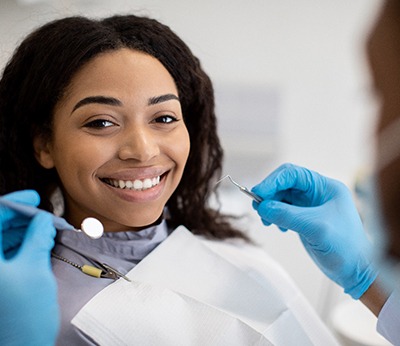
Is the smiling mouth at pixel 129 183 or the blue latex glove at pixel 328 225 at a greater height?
the smiling mouth at pixel 129 183

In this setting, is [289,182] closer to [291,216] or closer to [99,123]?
[291,216]

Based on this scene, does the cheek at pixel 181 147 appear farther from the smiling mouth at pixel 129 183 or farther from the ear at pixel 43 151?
the ear at pixel 43 151

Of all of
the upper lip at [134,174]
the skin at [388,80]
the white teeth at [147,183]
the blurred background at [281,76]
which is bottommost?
the blurred background at [281,76]

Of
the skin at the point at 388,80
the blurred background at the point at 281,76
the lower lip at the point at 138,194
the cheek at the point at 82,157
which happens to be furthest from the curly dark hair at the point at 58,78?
the blurred background at the point at 281,76

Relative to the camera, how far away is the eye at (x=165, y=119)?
1.36 m

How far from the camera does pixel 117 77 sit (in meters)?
1.29

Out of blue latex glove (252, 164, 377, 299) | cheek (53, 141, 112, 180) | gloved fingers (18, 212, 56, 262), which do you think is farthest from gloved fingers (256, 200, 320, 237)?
gloved fingers (18, 212, 56, 262)

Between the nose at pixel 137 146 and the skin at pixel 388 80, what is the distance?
60 centimetres

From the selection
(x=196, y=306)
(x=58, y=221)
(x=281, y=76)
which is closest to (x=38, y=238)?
(x=58, y=221)

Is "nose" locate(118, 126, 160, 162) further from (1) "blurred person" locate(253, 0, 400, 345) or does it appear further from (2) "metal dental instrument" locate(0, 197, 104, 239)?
(1) "blurred person" locate(253, 0, 400, 345)

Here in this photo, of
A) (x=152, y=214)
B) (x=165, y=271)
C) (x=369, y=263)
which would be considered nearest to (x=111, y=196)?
(x=152, y=214)

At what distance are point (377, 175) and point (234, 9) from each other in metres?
2.10

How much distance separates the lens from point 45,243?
1.06 meters

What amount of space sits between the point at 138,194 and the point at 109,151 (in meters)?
0.12
